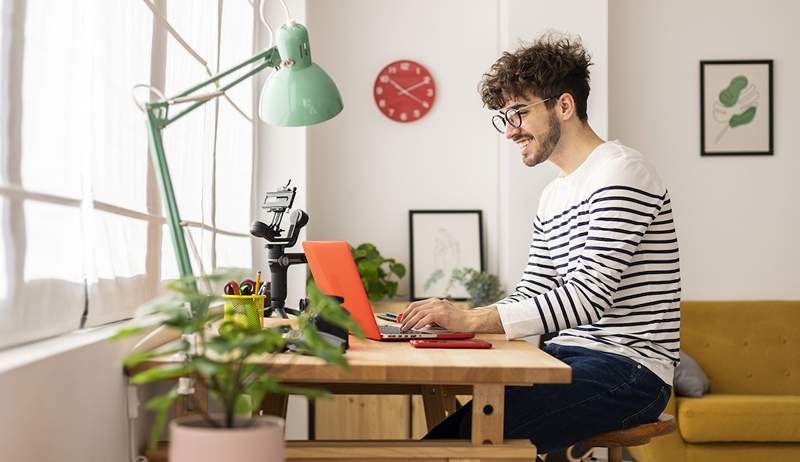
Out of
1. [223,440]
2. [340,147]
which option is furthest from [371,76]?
[223,440]

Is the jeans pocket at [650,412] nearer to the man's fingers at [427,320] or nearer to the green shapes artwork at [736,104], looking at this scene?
the man's fingers at [427,320]

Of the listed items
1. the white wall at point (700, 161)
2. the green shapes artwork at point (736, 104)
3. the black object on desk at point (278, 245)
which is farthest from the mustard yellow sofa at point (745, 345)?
the black object on desk at point (278, 245)

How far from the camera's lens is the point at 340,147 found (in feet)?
15.3

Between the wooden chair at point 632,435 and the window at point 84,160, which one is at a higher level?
the window at point 84,160

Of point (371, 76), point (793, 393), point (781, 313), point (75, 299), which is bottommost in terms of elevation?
point (793, 393)

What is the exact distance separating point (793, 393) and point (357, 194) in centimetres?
233

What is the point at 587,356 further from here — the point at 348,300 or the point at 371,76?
the point at 371,76

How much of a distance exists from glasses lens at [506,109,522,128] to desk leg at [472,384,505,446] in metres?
1.02

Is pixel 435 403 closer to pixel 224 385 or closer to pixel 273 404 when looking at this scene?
pixel 273 404

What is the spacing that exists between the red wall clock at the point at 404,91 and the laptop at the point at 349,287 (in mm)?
2526

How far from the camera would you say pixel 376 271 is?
13.9 feet

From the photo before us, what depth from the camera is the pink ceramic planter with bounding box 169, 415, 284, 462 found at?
1.04 m

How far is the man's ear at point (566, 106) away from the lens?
2.43m

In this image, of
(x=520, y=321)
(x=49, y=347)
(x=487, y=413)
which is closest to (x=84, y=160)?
(x=49, y=347)
